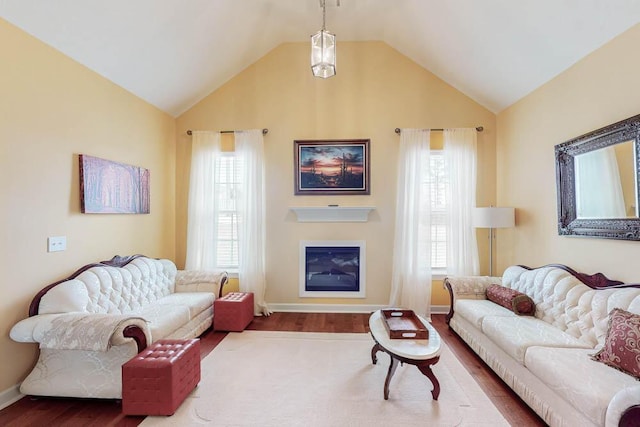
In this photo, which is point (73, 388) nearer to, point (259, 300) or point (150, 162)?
point (259, 300)

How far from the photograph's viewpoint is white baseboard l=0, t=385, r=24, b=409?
96.1 inches

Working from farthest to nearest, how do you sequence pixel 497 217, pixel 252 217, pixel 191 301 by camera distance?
pixel 252 217
pixel 497 217
pixel 191 301

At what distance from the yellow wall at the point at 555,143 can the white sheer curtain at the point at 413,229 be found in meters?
1.14

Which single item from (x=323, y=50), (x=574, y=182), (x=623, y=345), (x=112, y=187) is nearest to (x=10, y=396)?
(x=112, y=187)

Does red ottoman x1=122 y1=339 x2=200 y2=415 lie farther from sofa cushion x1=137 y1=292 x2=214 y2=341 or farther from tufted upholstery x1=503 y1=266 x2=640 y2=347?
tufted upholstery x1=503 y1=266 x2=640 y2=347

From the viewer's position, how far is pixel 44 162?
280 centimetres

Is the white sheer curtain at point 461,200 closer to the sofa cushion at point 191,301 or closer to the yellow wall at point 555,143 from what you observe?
the yellow wall at point 555,143

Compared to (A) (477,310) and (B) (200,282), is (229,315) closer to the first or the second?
(B) (200,282)

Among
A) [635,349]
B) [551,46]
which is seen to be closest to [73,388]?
[635,349]

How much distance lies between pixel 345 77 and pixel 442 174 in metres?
2.17

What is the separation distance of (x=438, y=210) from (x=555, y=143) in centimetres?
171

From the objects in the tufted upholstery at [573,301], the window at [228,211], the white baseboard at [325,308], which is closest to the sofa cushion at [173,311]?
the window at [228,211]

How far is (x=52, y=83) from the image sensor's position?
2875 mm

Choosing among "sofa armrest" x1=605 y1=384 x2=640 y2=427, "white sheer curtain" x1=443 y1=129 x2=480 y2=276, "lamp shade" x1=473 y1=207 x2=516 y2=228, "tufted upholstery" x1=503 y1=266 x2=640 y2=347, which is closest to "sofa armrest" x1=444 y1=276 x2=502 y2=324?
"tufted upholstery" x1=503 y1=266 x2=640 y2=347
